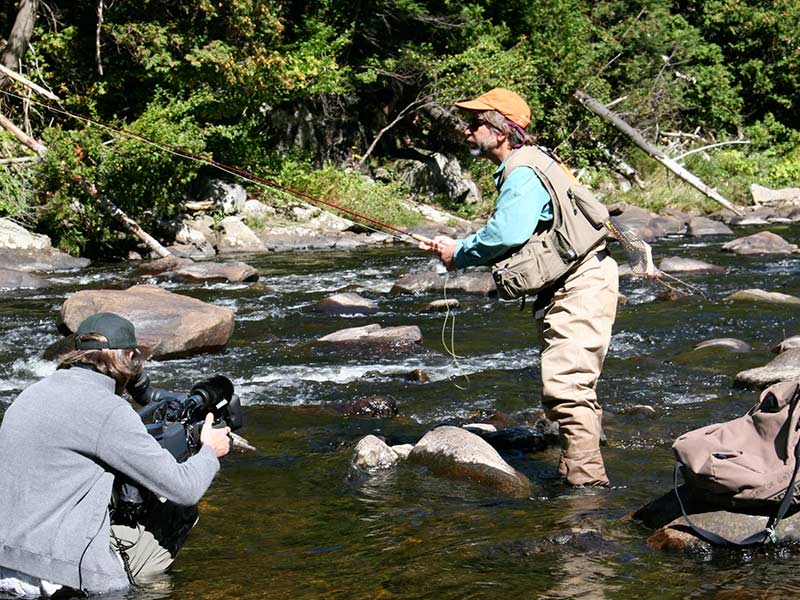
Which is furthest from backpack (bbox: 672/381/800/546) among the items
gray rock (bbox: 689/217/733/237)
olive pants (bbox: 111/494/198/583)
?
gray rock (bbox: 689/217/733/237)

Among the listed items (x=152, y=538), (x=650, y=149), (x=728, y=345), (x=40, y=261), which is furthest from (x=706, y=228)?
(x=152, y=538)

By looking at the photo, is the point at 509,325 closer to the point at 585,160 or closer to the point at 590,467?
the point at 590,467

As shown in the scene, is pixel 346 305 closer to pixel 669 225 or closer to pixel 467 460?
pixel 467 460

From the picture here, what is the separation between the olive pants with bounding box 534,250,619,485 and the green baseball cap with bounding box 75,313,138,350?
7.02 feet

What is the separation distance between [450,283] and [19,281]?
5464 mm

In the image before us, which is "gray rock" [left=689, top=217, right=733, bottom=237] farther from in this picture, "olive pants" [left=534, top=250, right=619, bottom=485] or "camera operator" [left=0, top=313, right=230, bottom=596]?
"camera operator" [left=0, top=313, right=230, bottom=596]

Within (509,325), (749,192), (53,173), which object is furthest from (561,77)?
(509,325)

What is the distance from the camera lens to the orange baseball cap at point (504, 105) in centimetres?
473

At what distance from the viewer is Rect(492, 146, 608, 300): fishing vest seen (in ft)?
15.3

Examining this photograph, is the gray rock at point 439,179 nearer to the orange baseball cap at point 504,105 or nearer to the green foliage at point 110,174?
the green foliage at point 110,174

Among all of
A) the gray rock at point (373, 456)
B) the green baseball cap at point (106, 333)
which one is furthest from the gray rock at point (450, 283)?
the green baseball cap at point (106, 333)

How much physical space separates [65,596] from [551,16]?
24.7 meters

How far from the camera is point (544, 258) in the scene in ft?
15.3

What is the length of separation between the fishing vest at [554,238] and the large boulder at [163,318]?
4821 millimetres
